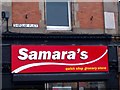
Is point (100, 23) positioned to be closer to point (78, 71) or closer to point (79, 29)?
point (79, 29)

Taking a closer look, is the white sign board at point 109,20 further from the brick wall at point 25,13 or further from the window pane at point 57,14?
the brick wall at point 25,13

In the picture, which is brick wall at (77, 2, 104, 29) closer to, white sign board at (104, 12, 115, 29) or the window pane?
white sign board at (104, 12, 115, 29)

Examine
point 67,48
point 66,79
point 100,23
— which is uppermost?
point 100,23

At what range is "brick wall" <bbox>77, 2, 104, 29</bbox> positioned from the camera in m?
15.8

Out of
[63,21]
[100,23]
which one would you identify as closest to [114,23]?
[100,23]

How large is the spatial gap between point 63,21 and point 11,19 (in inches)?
82.0

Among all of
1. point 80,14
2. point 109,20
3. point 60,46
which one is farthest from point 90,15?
point 60,46

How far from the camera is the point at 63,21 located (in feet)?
51.8

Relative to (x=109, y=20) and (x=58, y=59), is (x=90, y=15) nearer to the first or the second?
(x=109, y=20)

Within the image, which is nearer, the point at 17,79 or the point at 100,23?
the point at 17,79

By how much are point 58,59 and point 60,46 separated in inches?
20.1

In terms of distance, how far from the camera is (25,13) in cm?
1533

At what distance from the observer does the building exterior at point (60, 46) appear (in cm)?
1487

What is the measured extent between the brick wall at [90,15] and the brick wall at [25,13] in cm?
168
